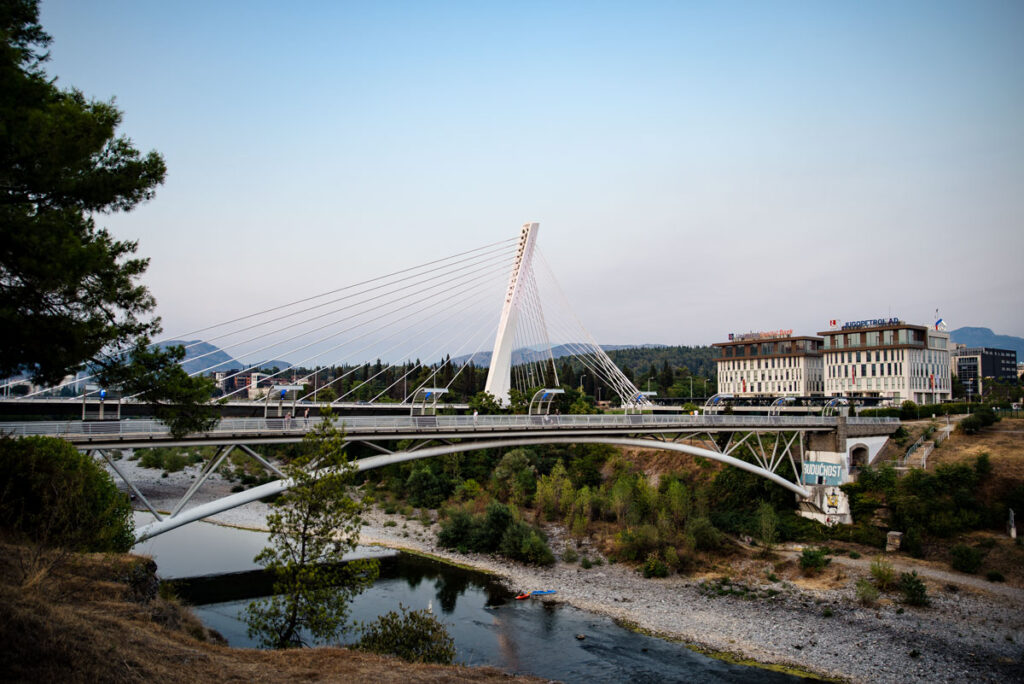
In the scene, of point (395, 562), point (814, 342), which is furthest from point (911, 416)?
point (395, 562)

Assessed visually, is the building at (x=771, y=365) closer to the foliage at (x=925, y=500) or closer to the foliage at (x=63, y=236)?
the foliage at (x=925, y=500)

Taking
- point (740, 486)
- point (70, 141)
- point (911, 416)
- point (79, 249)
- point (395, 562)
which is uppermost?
point (70, 141)

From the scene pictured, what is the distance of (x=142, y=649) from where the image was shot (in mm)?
11031

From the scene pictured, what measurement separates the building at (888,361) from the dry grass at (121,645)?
63670 mm

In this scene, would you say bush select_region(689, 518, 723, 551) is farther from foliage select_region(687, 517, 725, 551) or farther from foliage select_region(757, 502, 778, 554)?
foliage select_region(757, 502, 778, 554)

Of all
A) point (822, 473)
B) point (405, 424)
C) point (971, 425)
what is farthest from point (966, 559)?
point (405, 424)

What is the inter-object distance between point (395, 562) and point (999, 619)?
27187 millimetres

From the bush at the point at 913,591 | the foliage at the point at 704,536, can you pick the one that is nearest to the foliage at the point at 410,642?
the bush at the point at 913,591

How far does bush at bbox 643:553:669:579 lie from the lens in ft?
109

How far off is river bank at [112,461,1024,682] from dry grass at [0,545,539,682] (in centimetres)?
1311

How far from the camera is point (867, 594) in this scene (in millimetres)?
27859

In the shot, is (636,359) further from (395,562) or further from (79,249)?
(79,249)

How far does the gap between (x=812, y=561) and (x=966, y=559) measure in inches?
257

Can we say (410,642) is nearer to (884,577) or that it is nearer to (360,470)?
(360,470)
